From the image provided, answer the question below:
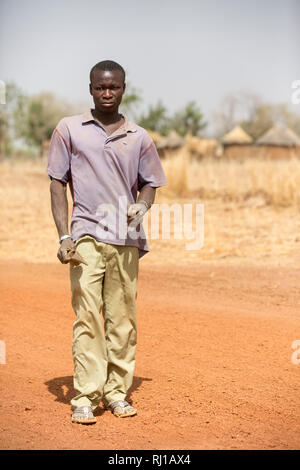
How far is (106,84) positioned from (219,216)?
823 centimetres

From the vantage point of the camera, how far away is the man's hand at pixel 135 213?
11.5 ft

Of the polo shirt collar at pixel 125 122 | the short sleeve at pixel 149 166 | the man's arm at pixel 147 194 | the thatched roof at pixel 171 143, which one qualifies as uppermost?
the polo shirt collar at pixel 125 122

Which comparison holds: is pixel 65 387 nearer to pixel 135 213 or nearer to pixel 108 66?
pixel 135 213

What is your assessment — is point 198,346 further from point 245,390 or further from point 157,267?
point 157,267

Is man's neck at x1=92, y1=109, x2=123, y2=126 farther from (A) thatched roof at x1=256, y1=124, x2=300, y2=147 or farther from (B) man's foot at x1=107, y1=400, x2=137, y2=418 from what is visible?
(A) thatched roof at x1=256, y1=124, x2=300, y2=147

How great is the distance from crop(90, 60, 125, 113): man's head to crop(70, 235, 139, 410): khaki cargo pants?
2.28 feet

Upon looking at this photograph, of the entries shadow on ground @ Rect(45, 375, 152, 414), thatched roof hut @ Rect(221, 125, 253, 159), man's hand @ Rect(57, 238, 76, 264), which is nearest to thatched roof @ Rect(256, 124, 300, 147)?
thatched roof hut @ Rect(221, 125, 253, 159)

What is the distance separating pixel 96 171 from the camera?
3.53 metres

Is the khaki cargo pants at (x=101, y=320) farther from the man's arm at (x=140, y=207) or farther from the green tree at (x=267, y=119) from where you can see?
the green tree at (x=267, y=119)

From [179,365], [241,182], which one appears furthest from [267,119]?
[179,365]

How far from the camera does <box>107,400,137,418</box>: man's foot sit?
360cm

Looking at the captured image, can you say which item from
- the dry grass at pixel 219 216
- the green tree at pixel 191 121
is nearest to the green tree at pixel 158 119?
the green tree at pixel 191 121

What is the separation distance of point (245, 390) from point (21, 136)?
40553 millimetres
